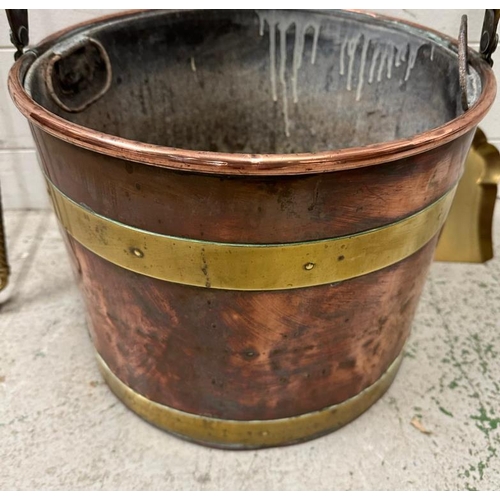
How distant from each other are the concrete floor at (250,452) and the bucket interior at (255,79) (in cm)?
63

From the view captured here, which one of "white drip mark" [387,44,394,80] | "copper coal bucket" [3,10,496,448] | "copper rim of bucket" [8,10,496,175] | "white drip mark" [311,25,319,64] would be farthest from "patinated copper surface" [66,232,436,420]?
"white drip mark" [311,25,319,64]

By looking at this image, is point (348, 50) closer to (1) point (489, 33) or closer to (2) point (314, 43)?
(2) point (314, 43)

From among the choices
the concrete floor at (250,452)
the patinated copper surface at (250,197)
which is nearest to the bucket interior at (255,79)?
the patinated copper surface at (250,197)

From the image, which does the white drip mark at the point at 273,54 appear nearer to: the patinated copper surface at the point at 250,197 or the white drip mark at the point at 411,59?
the white drip mark at the point at 411,59

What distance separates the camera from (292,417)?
1262 mm

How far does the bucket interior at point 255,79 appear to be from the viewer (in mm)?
1354

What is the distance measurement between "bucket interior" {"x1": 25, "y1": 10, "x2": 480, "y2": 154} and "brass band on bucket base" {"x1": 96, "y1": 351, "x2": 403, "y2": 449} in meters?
0.71

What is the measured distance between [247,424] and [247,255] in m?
0.51

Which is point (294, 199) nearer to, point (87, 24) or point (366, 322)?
point (366, 322)

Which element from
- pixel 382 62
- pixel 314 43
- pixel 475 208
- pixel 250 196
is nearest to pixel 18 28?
pixel 250 196

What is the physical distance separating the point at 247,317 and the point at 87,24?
0.86 metres

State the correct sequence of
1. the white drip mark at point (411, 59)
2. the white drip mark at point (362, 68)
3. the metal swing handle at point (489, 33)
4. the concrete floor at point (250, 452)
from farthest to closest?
the white drip mark at point (362, 68), the white drip mark at point (411, 59), the concrete floor at point (250, 452), the metal swing handle at point (489, 33)

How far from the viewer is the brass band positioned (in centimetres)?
93

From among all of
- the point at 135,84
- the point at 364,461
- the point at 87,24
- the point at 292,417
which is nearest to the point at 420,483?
the point at 364,461
